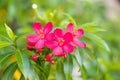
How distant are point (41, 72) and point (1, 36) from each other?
21cm

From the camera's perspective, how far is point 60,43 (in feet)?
5.16

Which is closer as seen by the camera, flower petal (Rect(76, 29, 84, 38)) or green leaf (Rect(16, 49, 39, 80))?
green leaf (Rect(16, 49, 39, 80))

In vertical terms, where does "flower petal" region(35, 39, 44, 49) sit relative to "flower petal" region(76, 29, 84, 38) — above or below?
below

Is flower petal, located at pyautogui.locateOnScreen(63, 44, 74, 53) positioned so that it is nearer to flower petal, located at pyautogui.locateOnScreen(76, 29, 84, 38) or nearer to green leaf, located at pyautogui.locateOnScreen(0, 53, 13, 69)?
flower petal, located at pyautogui.locateOnScreen(76, 29, 84, 38)

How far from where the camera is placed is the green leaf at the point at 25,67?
4.99 feet

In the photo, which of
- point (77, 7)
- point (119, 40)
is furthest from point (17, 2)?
point (119, 40)

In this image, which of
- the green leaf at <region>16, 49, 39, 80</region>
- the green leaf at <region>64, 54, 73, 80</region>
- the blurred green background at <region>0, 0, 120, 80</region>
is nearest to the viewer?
the green leaf at <region>16, 49, 39, 80</region>

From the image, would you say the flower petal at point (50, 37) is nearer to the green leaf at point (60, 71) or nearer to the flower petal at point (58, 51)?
the flower petal at point (58, 51)

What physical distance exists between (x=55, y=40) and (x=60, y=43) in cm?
2

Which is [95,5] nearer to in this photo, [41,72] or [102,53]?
[102,53]

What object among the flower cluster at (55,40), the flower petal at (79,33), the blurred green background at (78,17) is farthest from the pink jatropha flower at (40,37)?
the blurred green background at (78,17)

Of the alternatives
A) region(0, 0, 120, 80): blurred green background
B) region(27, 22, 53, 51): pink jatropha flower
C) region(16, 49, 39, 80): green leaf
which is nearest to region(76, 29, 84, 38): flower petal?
region(27, 22, 53, 51): pink jatropha flower

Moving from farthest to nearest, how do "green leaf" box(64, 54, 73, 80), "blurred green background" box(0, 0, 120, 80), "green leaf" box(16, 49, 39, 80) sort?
"blurred green background" box(0, 0, 120, 80) → "green leaf" box(64, 54, 73, 80) → "green leaf" box(16, 49, 39, 80)

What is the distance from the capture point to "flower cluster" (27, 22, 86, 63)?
1.57m
